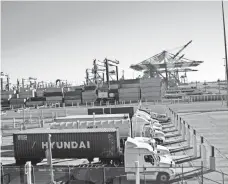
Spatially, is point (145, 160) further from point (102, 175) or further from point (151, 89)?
point (151, 89)

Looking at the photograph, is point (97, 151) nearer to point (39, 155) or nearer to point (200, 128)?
point (39, 155)

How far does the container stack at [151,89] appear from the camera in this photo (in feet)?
198

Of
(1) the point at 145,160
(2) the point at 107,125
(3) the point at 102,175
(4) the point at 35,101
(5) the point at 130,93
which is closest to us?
(1) the point at 145,160

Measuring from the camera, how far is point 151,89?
6131cm

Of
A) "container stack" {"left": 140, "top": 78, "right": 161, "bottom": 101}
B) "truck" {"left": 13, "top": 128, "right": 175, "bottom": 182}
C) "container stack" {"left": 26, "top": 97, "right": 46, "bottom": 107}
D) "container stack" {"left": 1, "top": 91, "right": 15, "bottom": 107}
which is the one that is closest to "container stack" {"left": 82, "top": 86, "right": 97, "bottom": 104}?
"container stack" {"left": 26, "top": 97, "right": 46, "bottom": 107}

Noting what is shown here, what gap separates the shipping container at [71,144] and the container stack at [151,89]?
47520mm

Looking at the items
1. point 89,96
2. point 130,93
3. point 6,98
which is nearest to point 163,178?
point 130,93

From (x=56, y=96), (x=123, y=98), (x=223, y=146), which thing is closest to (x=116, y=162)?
(x=223, y=146)

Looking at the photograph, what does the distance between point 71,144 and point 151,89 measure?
49643 millimetres

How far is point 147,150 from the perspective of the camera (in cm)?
1116

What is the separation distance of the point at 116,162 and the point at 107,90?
51831 mm

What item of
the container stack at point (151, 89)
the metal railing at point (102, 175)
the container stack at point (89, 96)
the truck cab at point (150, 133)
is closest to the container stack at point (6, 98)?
the container stack at point (89, 96)

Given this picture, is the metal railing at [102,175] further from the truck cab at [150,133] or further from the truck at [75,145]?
the truck cab at [150,133]

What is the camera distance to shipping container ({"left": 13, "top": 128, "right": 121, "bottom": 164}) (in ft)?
43.6
